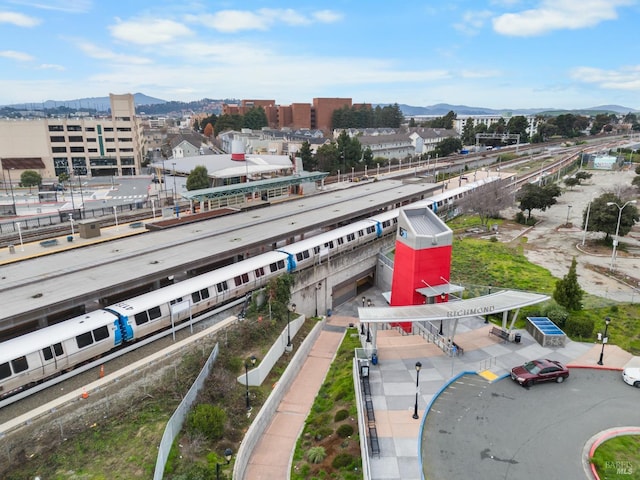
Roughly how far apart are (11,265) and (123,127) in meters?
85.2

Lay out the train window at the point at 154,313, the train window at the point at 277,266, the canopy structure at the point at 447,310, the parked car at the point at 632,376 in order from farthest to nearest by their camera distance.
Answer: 1. the train window at the point at 277,266
2. the train window at the point at 154,313
3. the canopy structure at the point at 447,310
4. the parked car at the point at 632,376

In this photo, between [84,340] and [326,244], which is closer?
[84,340]

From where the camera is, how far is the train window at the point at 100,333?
2277 centimetres

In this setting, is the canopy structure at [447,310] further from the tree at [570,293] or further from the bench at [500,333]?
the tree at [570,293]

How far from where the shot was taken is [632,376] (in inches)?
955

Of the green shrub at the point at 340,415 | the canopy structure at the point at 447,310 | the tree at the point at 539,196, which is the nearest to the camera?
the green shrub at the point at 340,415

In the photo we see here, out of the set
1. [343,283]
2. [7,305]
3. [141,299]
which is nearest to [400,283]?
[343,283]

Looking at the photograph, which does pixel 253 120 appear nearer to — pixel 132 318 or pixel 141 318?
pixel 141 318

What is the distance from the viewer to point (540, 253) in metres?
49.5

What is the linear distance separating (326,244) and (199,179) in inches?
1187

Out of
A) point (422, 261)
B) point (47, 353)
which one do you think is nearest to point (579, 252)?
point (422, 261)

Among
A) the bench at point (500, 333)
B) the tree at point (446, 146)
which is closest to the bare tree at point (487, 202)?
the bench at point (500, 333)

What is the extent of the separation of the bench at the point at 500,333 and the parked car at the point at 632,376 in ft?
21.4

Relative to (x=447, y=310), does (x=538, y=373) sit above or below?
below
